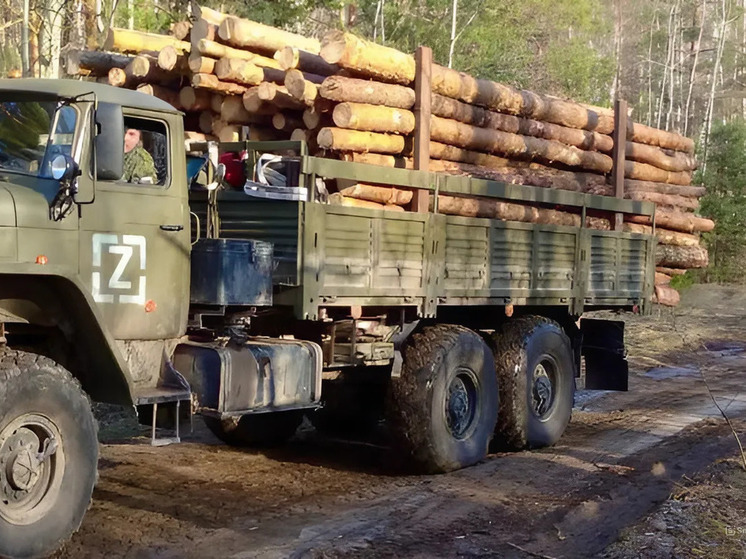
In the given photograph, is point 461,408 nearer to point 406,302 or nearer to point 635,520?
point 406,302

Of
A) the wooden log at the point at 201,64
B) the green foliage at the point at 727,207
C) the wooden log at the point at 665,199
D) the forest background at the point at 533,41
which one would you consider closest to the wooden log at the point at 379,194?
the wooden log at the point at 201,64

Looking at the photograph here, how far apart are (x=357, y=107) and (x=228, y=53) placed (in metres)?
1.36

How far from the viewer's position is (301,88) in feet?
28.6

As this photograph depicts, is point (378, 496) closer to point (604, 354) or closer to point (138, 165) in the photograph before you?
point (138, 165)

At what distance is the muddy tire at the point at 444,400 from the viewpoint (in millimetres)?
7918

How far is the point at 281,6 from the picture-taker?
2120 cm

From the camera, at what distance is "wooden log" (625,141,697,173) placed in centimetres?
1263

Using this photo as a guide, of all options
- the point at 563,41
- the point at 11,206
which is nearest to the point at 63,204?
the point at 11,206

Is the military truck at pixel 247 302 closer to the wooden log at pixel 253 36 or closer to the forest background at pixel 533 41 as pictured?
the wooden log at pixel 253 36

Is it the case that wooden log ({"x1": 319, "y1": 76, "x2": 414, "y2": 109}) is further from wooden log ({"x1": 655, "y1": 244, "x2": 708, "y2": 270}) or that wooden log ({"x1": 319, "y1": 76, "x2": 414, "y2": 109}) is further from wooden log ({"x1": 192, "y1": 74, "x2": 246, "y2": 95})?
wooden log ({"x1": 655, "y1": 244, "x2": 708, "y2": 270})

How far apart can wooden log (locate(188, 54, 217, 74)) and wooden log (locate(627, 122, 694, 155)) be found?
19.0 ft

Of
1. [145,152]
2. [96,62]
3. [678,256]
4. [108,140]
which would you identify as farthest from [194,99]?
[678,256]

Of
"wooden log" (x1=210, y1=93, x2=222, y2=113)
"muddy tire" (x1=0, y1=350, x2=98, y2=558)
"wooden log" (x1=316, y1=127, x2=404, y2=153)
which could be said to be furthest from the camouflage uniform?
"wooden log" (x1=210, y1=93, x2=222, y2=113)

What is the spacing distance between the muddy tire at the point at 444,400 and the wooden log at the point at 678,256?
5048mm
